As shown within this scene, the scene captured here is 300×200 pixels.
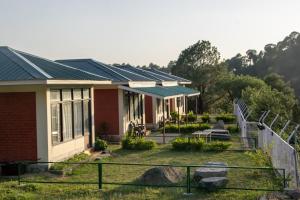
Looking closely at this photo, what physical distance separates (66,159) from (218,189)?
6.83 m

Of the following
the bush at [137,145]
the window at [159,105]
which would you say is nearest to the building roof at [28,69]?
the bush at [137,145]

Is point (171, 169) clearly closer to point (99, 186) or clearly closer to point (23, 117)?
point (99, 186)

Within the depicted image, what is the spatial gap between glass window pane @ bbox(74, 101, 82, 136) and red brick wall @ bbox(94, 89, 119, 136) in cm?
521

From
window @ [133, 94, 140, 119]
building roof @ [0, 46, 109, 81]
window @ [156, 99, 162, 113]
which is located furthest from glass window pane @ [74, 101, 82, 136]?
window @ [156, 99, 162, 113]

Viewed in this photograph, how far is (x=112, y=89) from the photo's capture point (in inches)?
939

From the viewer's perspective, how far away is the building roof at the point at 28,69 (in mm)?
14086

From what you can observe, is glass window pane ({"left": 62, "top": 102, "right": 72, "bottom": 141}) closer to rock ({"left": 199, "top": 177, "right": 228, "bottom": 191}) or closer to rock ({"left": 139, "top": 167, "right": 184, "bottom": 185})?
rock ({"left": 139, "top": 167, "right": 184, "bottom": 185})

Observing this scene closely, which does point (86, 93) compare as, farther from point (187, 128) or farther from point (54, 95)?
point (187, 128)

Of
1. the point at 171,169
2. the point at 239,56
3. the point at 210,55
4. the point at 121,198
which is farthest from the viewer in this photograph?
the point at 239,56

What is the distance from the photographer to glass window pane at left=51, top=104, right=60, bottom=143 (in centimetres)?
1555

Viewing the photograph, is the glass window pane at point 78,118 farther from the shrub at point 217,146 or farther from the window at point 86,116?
the shrub at point 217,146

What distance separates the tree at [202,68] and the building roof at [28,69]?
34630 millimetres

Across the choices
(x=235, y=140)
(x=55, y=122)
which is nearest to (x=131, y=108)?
(x=235, y=140)

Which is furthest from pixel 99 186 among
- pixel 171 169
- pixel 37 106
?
pixel 37 106
